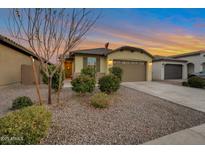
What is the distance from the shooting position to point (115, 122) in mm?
4559

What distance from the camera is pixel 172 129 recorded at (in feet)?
14.1

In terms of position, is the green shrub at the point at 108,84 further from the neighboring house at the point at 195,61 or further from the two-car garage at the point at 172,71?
the neighboring house at the point at 195,61

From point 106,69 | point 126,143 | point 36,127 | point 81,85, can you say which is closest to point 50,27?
point 81,85

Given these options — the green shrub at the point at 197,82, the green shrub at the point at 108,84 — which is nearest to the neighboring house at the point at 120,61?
the green shrub at the point at 197,82

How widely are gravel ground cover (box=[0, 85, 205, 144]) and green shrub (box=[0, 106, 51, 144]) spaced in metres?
0.48

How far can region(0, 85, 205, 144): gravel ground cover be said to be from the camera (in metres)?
3.58

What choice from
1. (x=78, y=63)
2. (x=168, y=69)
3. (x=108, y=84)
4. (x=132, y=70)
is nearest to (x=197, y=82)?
(x=132, y=70)

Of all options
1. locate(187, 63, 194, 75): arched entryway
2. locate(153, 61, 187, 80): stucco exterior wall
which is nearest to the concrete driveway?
locate(153, 61, 187, 80): stucco exterior wall

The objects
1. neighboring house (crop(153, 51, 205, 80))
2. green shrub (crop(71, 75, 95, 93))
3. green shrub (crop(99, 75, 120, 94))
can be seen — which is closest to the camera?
green shrub (crop(71, 75, 95, 93))

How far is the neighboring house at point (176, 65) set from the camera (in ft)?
67.7

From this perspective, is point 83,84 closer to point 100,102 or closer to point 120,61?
point 100,102

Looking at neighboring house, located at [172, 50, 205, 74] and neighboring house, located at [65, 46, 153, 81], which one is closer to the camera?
neighboring house, located at [65, 46, 153, 81]

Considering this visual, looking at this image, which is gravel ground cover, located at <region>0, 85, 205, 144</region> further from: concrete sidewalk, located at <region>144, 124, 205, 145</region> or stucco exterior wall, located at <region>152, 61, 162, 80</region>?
stucco exterior wall, located at <region>152, 61, 162, 80</region>

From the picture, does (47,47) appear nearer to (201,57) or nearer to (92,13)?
(92,13)
